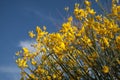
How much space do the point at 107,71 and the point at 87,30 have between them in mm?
703

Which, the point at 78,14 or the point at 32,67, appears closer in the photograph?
the point at 78,14

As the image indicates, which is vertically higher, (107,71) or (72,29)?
(72,29)

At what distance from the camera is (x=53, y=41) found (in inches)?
154

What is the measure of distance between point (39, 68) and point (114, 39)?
→ 4.81 feet

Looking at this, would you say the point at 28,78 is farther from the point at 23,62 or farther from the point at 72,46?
the point at 72,46

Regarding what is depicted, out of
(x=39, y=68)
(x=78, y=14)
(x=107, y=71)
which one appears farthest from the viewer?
(x=39, y=68)

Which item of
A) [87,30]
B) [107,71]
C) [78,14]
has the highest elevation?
[78,14]

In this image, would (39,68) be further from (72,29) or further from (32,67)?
(72,29)

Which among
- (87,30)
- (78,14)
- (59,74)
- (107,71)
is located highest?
(78,14)

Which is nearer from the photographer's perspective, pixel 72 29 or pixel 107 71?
pixel 107 71

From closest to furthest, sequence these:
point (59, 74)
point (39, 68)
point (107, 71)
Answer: point (107, 71) → point (59, 74) → point (39, 68)

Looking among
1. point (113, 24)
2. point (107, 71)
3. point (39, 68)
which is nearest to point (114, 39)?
point (113, 24)

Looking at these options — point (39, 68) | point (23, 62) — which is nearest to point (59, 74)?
point (39, 68)

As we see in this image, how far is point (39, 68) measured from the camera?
4465mm
